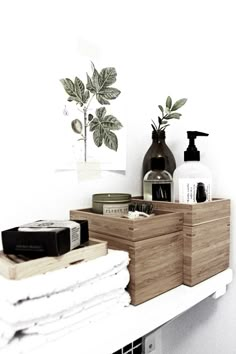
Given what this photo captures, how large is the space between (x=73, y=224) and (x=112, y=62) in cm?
46

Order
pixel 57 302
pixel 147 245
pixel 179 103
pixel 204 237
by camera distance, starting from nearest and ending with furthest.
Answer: pixel 57 302 < pixel 147 245 < pixel 204 237 < pixel 179 103

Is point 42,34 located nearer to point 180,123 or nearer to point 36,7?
point 36,7

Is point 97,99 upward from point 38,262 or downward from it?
upward

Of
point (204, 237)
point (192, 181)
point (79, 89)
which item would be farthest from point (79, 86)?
point (204, 237)

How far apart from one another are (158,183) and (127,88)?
27 centimetres

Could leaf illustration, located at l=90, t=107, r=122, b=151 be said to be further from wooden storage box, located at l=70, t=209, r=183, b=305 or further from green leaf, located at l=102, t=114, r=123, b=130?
wooden storage box, located at l=70, t=209, r=183, b=305

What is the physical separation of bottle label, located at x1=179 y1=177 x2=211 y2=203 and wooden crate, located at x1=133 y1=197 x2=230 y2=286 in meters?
0.02

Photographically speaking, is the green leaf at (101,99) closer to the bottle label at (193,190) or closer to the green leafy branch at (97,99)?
the green leafy branch at (97,99)

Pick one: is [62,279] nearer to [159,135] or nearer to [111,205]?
[111,205]

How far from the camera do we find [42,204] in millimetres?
635

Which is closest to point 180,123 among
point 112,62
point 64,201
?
point 112,62

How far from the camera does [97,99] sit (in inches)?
28.8

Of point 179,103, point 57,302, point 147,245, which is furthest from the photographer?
point 179,103

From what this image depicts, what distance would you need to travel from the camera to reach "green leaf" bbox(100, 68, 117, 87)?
2.43 feet
